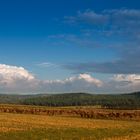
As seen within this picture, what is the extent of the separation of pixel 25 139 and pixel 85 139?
570cm

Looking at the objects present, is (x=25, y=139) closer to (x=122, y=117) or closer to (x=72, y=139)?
(x=72, y=139)

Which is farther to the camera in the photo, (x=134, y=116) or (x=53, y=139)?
(x=134, y=116)

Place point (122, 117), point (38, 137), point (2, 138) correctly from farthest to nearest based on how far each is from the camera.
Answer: point (122, 117)
point (38, 137)
point (2, 138)

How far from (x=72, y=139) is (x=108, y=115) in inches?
2889

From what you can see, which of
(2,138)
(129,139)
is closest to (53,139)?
(2,138)

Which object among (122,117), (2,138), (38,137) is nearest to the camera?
(2,138)

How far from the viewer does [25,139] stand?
104 feet

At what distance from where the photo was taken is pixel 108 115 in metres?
105

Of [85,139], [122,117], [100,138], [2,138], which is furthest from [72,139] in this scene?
[122,117]

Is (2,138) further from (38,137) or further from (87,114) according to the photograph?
(87,114)

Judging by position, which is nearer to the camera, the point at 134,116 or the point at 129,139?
the point at 129,139

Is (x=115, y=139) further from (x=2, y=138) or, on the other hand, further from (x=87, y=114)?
(x=87, y=114)

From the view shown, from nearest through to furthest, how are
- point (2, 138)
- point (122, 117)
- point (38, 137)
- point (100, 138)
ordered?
point (2, 138) < point (38, 137) < point (100, 138) < point (122, 117)

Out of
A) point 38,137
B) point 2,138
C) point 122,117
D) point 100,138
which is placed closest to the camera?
point 2,138
